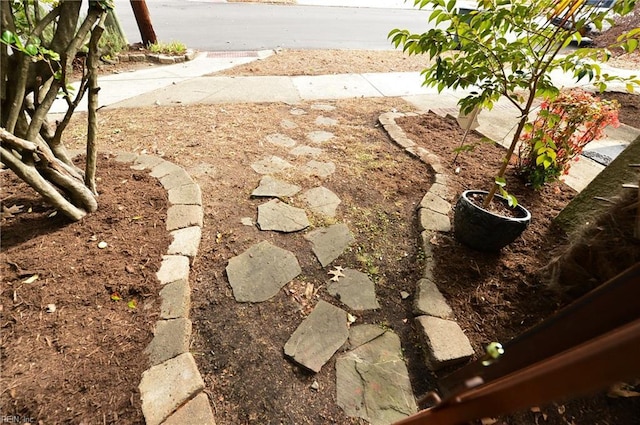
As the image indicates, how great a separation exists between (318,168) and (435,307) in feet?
5.41

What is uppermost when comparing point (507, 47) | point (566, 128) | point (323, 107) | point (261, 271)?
point (507, 47)

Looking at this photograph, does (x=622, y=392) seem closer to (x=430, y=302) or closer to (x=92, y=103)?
(x=430, y=302)

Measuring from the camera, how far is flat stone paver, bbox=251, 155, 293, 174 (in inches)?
109

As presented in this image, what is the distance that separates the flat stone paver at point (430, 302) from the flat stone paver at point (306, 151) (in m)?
1.75

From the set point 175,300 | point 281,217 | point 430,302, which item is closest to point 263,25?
point 281,217

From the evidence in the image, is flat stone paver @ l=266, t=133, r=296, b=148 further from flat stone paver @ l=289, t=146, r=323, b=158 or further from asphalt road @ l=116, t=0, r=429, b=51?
asphalt road @ l=116, t=0, r=429, b=51

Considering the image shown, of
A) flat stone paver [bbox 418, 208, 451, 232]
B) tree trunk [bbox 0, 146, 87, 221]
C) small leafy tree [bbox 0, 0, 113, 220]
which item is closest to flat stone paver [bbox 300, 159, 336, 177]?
flat stone paver [bbox 418, 208, 451, 232]

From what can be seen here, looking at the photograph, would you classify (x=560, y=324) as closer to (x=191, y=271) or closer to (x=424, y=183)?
(x=191, y=271)

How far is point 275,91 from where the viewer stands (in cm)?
461

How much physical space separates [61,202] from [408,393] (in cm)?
223

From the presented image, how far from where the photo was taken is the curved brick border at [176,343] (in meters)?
1.24

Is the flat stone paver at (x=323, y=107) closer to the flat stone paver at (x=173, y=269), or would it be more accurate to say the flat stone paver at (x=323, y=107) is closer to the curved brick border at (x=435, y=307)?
the curved brick border at (x=435, y=307)

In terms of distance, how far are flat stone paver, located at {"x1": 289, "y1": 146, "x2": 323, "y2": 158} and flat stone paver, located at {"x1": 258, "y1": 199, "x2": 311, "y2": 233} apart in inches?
32.5

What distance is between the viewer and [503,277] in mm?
1901
